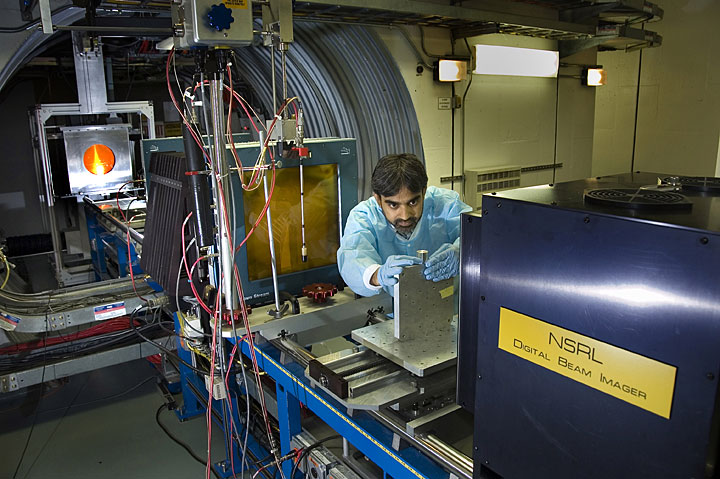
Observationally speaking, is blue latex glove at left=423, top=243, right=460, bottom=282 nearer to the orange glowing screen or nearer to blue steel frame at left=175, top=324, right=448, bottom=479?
blue steel frame at left=175, top=324, right=448, bottom=479

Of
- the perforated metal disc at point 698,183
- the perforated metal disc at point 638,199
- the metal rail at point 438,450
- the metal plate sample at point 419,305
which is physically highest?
the perforated metal disc at point 698,183

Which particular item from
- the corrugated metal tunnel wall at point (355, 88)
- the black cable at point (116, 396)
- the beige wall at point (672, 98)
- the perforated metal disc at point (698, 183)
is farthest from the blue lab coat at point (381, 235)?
the beige wall at point (672, 98)

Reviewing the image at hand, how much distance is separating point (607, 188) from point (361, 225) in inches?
46.0

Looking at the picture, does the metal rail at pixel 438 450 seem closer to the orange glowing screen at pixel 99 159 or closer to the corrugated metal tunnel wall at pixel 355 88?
the corrugated metal tunnel wall at pixel 355 88

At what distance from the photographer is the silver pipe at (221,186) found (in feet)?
5.75

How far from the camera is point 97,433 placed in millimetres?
3004

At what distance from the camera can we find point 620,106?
5.88 m

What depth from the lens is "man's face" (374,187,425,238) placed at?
6.54ft

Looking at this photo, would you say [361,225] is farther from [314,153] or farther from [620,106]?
[620,106]

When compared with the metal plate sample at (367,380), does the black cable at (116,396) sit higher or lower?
lower

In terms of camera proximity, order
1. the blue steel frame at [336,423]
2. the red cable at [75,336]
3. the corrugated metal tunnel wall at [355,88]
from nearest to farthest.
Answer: the blue steel frame at [336,423] < the red cable at [75,336] < the corrugated metal tunnel wall at [355,88]

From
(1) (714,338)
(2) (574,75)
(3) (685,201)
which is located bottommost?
(1) (714,338)

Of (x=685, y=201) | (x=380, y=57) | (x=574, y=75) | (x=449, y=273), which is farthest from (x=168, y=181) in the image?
(x=574, y=75)

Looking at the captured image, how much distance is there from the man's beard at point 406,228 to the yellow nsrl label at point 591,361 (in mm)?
1217
